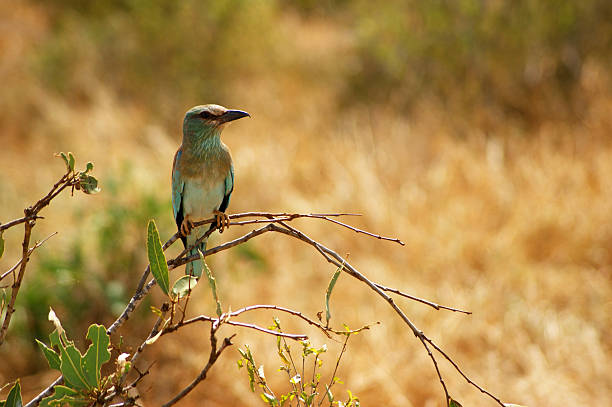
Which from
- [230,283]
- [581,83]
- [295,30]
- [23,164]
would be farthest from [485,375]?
[295,30]

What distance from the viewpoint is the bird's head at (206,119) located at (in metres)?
2.37

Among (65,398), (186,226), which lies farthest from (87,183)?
(186,226)

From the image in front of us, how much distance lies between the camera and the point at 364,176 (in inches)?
233

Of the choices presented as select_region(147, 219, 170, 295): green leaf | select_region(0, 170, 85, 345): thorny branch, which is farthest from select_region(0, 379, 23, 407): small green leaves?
select_region(147, 219, 170, 295): green leaf

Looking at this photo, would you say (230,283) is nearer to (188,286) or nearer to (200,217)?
(200,217)

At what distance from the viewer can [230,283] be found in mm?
4629

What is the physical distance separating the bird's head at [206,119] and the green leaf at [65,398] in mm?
1343

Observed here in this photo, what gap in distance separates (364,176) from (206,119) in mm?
3647

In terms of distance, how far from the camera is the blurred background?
13.3ft

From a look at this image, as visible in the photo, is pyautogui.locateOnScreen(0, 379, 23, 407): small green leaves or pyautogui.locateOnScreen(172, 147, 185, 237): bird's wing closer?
pyautogui.locateOnScreen(0, 379, 23, 407): small green leaves

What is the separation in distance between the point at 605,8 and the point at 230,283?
5837 mm

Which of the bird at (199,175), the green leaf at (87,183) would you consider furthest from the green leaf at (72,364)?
the bird at (199,175)

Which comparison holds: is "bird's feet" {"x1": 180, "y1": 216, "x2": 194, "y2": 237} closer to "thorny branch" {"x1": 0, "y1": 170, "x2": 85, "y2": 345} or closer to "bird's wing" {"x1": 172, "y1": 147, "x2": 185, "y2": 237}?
"bird's wing" {"x1": 172, "y1": 147, "x2": 185, "y2": 237}

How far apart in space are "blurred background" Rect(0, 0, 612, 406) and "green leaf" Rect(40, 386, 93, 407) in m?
2.69
